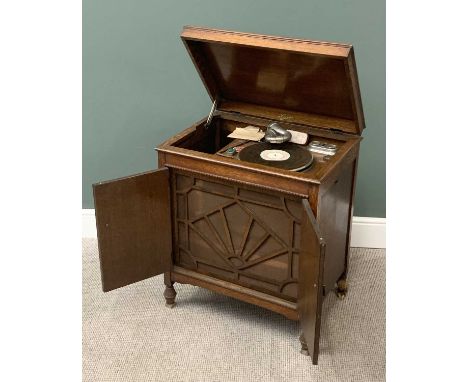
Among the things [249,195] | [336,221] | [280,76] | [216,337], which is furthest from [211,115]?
[216,337]

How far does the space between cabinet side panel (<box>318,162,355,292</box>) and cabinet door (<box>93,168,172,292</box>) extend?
20.3 inches

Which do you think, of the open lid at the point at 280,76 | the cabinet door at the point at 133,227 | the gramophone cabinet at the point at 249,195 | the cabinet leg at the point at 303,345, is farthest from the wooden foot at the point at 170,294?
Result: the open lid at the point at 280,76

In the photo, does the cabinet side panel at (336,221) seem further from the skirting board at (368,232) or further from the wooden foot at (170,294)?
the wooden foot at (170,294)

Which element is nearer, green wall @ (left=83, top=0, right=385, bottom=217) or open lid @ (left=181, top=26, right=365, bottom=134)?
open lid @ (left=181, top=26, right=365, bottom=134)

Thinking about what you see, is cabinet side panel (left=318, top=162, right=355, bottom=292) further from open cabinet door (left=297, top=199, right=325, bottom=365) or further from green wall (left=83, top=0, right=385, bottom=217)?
green wall (left=83, top=0, right=385, bottom=217)

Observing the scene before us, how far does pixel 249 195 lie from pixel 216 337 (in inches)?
20.5

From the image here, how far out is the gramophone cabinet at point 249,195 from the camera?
197cm

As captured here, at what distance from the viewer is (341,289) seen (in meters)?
2.42

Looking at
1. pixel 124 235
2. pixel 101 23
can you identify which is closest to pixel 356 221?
pixel 124 235

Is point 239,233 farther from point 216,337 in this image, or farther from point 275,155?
point 216,337

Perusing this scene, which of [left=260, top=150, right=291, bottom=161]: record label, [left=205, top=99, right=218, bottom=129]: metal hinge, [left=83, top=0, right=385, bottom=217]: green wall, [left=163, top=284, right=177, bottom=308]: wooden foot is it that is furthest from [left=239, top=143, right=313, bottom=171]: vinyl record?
[left=163, top=284, right=177, bottom=308]: wooden foot

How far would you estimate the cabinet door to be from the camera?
205 centimetres

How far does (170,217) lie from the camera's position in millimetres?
2205

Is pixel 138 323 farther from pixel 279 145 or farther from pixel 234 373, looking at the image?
pixel 279 145
